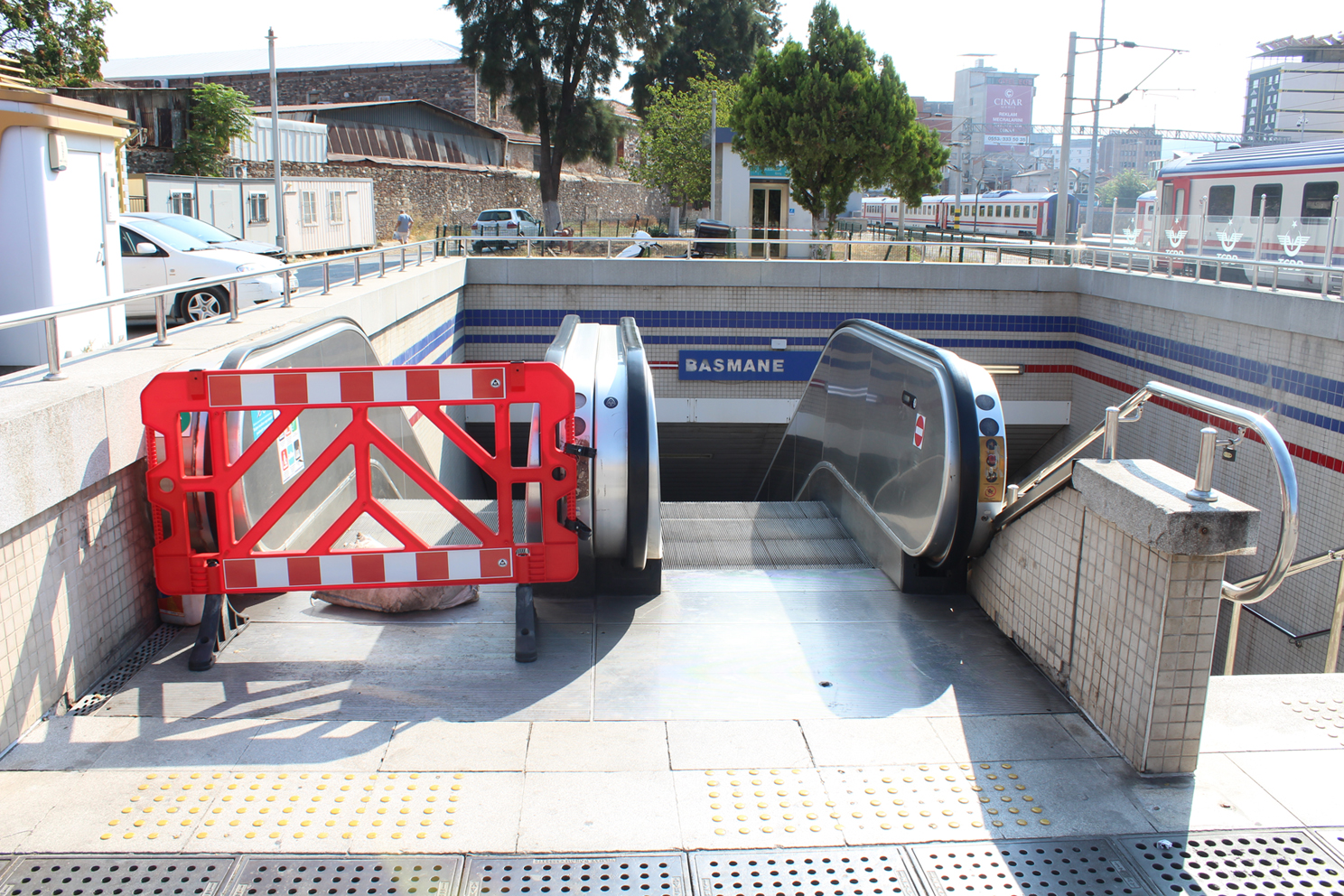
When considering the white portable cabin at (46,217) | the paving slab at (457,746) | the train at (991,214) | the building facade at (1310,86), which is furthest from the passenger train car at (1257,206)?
the building facade at (1310,86)

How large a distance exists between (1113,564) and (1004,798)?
41.6 inches

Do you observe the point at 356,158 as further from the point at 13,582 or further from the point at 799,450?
the point at 13,582

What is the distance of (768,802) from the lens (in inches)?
130

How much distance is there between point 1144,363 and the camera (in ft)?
42.4

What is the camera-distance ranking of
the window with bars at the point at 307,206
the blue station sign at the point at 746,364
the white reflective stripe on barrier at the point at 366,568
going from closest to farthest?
the white reflective stripe on barrier at the point at 366,568
the blue station sign at the point at 746,364
the window with bars at the point at 307,206

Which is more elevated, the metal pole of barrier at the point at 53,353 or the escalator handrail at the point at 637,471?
the metal pole of barrier at the point at 53,353

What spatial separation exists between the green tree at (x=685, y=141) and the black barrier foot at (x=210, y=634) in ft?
96.6

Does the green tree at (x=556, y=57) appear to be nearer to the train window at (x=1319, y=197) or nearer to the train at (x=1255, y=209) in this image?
the train at (x=1255, y=209)

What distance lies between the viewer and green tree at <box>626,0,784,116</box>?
50.1 meters

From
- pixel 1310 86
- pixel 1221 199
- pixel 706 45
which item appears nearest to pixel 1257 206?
pixel 1221 199

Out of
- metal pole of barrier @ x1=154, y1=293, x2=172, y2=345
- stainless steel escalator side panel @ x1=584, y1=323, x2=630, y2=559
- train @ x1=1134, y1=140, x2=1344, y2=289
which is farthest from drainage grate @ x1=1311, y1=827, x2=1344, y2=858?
train @ x1=1134, y1=140, x2=1344, y2=289

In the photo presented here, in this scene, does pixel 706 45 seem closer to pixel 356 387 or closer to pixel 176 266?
pixel 176 266

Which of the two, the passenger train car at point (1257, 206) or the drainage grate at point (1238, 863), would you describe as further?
the passenger train car at point (1257, 206)

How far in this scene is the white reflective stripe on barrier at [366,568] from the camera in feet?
13.6
